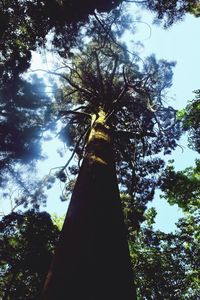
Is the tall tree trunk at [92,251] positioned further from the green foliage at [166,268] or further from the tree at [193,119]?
the green foliage at [166,268]

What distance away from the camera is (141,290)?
570 inches

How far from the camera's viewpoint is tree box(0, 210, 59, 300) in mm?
7785

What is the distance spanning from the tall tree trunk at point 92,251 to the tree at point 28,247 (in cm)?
463

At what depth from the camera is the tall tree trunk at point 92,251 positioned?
92.6 inches

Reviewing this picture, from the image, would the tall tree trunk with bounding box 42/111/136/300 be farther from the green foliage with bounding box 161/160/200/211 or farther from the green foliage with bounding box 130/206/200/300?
the green foliage with bounding box 130/206/200/300

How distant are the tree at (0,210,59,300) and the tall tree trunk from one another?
4.63 metres

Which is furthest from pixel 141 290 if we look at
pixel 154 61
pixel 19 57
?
pixel 19 57

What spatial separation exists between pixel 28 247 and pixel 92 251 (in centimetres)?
604

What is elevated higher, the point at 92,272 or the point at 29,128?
the point at 29,128

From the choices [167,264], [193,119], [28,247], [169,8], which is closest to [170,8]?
[169,8]

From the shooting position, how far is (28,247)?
816cm

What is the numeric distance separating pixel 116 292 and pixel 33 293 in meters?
7.19

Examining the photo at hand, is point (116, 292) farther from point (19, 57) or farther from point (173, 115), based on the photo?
point (173, 115)

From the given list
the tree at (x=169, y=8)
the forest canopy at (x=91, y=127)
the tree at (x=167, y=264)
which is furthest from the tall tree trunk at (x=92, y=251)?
the tree at (x=167, y=264)
